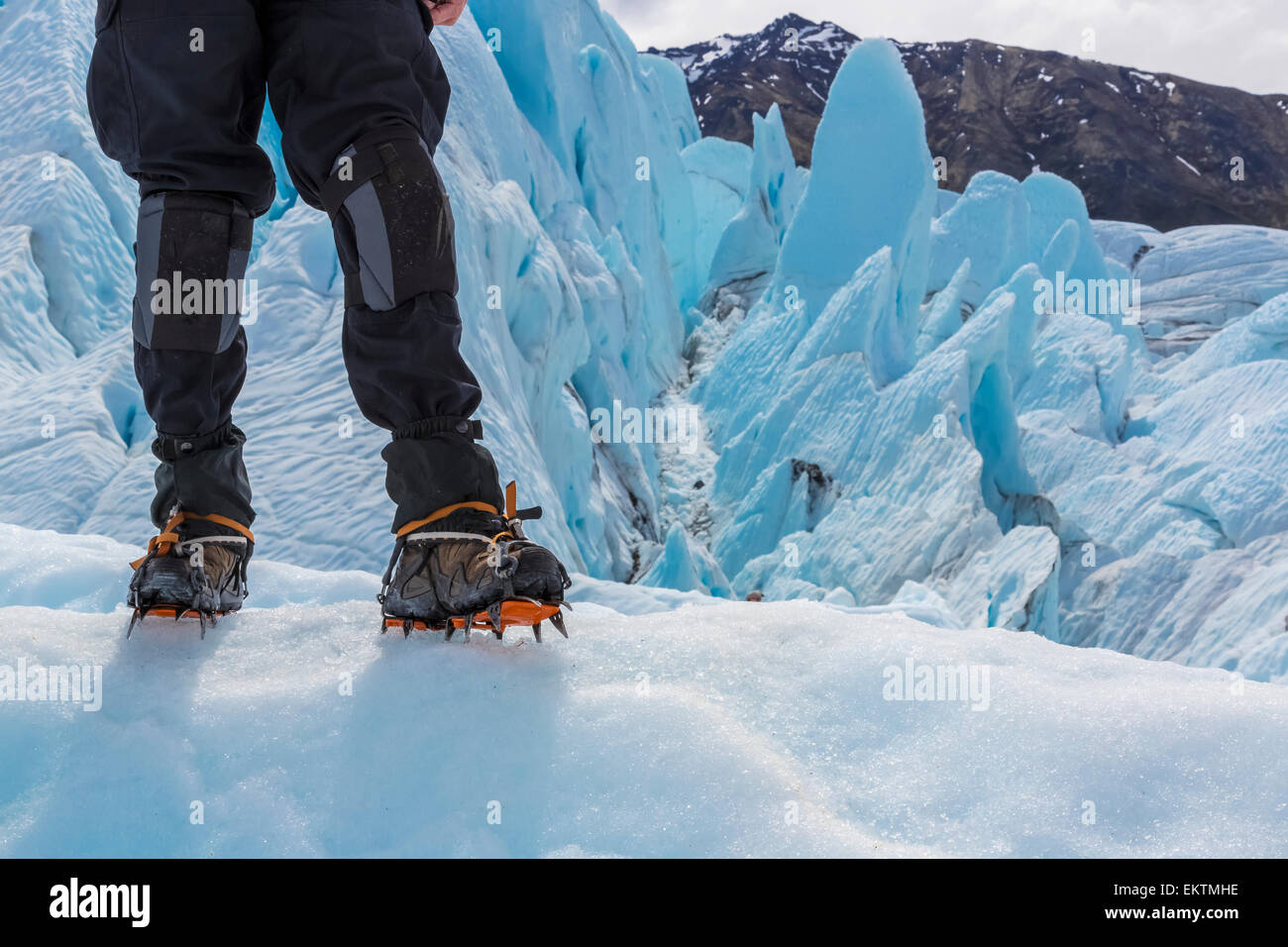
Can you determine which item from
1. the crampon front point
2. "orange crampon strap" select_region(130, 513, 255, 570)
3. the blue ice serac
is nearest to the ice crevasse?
the blue ice serac

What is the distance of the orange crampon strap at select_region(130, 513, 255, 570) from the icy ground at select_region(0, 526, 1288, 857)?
12 centimetres

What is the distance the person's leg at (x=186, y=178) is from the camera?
1279 mm

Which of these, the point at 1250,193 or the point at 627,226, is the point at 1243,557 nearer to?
the point at 627,226

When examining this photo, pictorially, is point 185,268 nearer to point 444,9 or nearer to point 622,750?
point 444,9

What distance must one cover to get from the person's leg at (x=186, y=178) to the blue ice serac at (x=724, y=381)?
245 cm

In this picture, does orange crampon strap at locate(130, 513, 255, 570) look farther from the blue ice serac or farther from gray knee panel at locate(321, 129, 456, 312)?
the blue ice serac

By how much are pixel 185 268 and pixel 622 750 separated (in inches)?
35.4

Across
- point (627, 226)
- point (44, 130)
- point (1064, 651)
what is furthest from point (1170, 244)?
point (1064, 651)

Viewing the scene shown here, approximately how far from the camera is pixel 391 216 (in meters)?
1.26

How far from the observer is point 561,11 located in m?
11.8

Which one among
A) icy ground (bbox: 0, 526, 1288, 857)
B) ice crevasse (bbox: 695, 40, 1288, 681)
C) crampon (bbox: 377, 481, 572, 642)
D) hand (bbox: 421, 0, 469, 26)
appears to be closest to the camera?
icy ground (bbox: 0, 526, 1288, 857)

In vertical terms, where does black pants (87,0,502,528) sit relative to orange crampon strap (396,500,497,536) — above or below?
above

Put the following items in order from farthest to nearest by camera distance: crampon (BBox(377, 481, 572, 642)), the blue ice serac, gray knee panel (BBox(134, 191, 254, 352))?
the blue ice serac < gray knee panel (BBox(134, 191, 254, 352)) < crampon (BBox(377, 481, 572, 642))

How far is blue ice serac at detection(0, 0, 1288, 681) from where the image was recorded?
460cm
